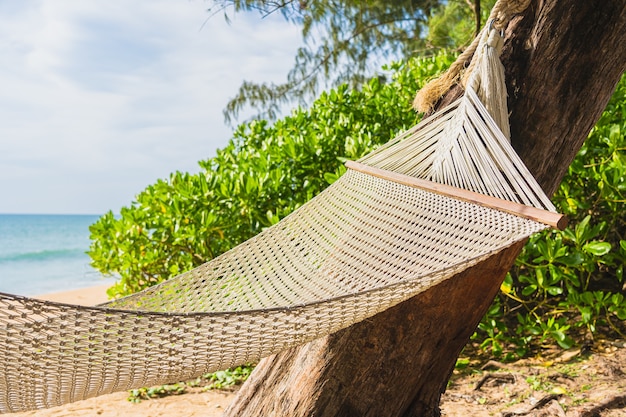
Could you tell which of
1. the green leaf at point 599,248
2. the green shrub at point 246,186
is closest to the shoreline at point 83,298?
the green shrub at point 246,186

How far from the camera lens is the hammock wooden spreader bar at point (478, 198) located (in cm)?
104

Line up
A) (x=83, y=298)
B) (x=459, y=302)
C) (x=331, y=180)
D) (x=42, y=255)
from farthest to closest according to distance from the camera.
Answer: (x=42, y=255) → (x=83, y=298) → (x=331, y=180) → (x=459, y=302)

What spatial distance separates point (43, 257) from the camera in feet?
69.8

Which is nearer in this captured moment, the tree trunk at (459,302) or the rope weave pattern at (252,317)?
the rope weave pattern at (252,317)

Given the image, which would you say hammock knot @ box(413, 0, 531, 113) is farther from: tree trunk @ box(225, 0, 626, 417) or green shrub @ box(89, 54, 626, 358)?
green shrub @ box(89, 54, 626, 358)

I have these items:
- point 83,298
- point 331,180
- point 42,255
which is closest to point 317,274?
point 331,180

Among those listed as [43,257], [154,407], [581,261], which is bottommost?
[581,261]

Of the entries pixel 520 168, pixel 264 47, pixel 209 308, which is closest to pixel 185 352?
pixel 209 308

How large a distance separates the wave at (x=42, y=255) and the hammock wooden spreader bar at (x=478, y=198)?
70.4 ft

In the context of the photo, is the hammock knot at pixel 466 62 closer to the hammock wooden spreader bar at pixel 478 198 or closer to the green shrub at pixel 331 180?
the hammock wooden spreader bar at pixel 478 198

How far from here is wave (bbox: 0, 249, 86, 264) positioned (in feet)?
67.9

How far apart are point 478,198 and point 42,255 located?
75.8ft

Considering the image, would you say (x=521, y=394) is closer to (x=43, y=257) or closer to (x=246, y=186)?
(x=246, y=186)

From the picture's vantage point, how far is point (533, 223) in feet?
3.54
